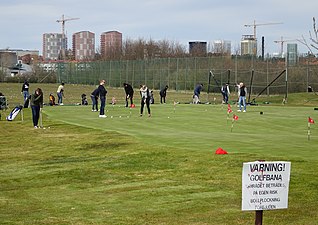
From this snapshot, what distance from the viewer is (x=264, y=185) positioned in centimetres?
909

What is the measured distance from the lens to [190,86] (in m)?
86.1

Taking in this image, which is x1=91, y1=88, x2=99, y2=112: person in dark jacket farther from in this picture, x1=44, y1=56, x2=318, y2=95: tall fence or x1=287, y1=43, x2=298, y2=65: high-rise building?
x1=287, y1=43, x2=298, y2=65: high-rise building

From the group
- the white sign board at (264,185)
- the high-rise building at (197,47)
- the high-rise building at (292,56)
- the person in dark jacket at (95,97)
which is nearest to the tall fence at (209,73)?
the high-rise building at (292,56)

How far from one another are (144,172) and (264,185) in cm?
1115

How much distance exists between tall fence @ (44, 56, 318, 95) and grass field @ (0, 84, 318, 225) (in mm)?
33732

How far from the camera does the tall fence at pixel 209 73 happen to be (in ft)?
228

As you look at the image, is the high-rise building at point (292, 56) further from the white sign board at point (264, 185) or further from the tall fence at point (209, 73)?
the white sign board at point (264, 185)

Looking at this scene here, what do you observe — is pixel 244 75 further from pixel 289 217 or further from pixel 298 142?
pixel 289 217

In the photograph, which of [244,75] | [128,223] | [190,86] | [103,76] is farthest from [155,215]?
[103,76]

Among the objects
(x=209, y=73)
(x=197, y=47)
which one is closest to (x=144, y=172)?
(x=209, y=73)

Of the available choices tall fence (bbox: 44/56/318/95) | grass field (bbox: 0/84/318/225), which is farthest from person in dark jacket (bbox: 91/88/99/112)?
tall fence (bbox: 44/56/318/95)

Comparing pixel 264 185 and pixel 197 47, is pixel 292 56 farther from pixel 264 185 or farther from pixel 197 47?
pixel 197 47

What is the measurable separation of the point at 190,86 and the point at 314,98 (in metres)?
24.4

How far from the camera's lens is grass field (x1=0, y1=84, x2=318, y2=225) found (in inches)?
559
